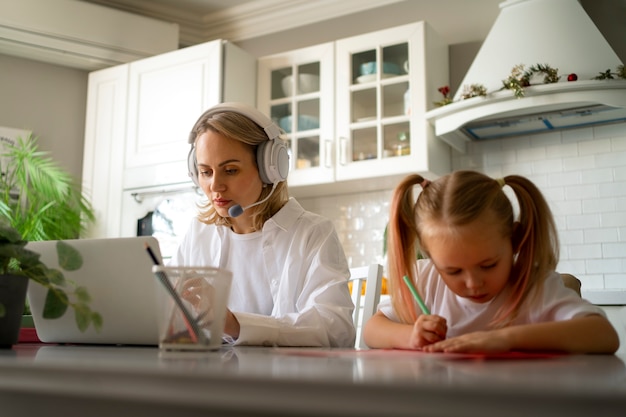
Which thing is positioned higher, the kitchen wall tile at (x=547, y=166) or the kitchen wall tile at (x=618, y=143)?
the kitchen wall tile at (x=618, y=143)

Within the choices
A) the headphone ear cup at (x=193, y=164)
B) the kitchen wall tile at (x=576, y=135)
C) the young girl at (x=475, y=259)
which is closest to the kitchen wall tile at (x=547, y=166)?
the kitchen wall tile at (x=576, y=135)

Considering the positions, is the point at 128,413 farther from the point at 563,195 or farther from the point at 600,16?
the point at 600,16

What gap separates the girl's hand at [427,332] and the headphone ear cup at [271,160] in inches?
30.3

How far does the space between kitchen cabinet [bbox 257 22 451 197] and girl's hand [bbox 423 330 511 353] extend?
2579 millimetres

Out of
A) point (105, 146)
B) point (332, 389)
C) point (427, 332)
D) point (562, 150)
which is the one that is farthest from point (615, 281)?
point (332, 389)

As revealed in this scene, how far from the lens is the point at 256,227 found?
1.77m

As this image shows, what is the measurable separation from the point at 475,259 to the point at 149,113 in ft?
10.5

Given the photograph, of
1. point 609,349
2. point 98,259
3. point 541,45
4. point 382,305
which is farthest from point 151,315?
point 541,45

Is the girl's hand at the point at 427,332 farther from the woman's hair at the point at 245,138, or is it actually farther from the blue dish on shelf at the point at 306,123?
the blue dish on shelf at the point at 306,123

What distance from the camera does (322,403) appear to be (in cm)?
42

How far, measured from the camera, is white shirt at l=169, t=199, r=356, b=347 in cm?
140

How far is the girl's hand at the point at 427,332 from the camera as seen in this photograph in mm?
1044

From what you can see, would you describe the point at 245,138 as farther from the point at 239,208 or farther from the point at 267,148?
the point at 239,208

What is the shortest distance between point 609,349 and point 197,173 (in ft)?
3.84
